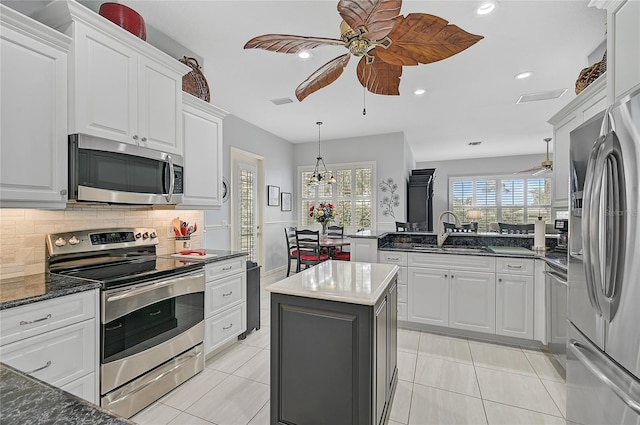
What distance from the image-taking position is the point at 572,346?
5.21 feet

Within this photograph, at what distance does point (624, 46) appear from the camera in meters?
1.54

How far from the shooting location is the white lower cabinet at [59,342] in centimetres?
140

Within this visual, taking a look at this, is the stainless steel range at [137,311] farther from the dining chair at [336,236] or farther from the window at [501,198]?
the window at [501,198]

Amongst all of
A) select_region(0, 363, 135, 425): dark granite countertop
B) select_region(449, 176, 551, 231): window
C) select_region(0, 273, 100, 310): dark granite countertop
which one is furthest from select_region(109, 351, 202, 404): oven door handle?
select_region(449, 176, 551, 231): window

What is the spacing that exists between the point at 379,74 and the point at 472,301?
2.46m

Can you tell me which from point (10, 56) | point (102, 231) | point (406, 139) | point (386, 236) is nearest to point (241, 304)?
point (102, 231)

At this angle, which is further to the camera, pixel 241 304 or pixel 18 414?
pixel 241 304

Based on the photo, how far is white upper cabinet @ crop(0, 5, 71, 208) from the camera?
157cm

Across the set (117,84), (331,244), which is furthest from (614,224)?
(331,244)

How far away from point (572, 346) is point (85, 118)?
10.3 ft

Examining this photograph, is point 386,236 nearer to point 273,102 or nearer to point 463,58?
point 463,58

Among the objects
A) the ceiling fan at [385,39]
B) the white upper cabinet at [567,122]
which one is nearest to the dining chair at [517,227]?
the white upper cabinet at [567,122]

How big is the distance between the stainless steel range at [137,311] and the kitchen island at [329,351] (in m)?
0.94

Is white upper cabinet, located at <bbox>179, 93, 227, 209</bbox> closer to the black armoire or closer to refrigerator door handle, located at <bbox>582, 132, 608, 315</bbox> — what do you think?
refrigerator door handle, located at <bbox>582, 132, 608, 315</bbox>
